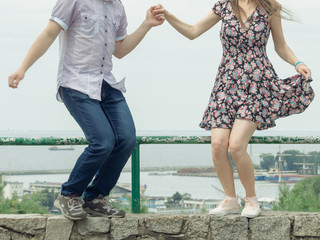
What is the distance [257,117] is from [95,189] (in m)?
1.18

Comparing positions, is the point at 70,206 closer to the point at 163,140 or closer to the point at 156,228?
the point at 156,228

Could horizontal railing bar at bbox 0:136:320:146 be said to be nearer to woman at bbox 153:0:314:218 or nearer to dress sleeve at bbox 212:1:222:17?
woman at bbox 153:0:314:218

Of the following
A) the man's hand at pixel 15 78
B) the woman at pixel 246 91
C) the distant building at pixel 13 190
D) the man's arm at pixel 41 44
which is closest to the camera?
the man's hand at pixel 15 78

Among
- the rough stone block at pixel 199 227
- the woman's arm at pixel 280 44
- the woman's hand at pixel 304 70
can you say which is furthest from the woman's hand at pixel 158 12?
the rough stone block at pixel 199 227

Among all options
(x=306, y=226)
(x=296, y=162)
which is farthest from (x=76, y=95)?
(x=296, y=162)

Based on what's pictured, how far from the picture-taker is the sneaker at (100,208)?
461 centimetres

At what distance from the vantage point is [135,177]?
479 cm

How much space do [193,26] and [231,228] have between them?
1447mm

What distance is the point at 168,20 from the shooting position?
4.89 metres

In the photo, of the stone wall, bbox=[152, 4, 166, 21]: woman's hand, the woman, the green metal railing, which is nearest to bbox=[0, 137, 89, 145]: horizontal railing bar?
the green metal railing

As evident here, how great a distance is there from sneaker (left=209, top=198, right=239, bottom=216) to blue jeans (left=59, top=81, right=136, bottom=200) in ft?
2.36

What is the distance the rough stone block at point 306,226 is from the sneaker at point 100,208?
3.98ft

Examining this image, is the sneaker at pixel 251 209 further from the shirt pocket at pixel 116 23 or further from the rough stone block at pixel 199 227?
the shirt pocket at pixel 116 23

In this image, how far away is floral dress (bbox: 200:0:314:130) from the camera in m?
4.60
